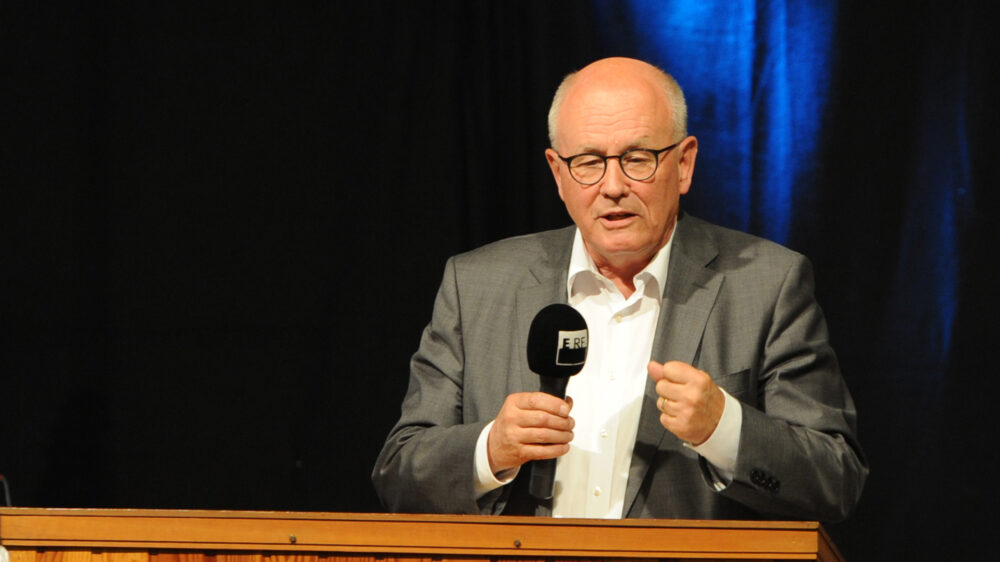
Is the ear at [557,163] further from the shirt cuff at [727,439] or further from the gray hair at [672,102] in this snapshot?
the shirt cuff at [727,439]

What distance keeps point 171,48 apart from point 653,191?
73.4 inches

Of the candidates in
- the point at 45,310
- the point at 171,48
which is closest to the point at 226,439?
the point at 45,310

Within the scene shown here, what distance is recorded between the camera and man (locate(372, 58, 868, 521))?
2281 mm

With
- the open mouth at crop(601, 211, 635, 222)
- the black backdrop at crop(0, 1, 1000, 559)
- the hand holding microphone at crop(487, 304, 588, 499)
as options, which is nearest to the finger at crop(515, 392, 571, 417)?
the hand holding microphone at crop(487, 304, 588, 499)

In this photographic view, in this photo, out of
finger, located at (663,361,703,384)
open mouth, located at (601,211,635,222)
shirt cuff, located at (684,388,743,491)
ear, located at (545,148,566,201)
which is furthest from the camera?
ear, located at (545,148,566,201)

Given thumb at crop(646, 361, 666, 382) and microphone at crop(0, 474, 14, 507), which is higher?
thumb at crop(646, 361, 666, 382)

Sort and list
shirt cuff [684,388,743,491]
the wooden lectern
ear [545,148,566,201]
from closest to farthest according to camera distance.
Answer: the wooden lectern < shirt cuff [684,388,743,491] < ear [545,148,566,201]

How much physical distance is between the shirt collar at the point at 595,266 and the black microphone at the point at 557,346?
57cm

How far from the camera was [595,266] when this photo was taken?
269 centimetres

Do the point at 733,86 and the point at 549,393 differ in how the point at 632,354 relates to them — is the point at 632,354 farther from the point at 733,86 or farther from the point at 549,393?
the point at 733,86

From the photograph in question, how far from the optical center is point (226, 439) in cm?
370

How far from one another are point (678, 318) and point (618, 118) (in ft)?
1.42

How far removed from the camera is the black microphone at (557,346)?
2.02m

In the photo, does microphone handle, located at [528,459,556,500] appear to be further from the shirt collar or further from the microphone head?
→ the shirt collar
